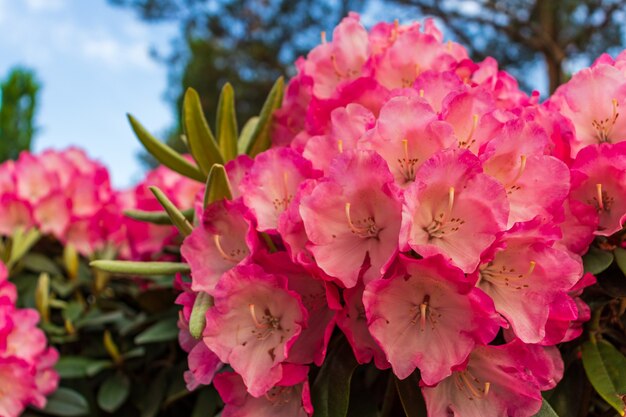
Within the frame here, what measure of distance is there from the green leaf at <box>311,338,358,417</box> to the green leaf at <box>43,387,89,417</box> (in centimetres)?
55

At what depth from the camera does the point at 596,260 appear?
30.2 inches

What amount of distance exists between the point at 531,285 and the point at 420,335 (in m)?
0.13

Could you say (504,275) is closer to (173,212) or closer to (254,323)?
(254,323)

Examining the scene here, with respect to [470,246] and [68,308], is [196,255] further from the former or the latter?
[68,308]

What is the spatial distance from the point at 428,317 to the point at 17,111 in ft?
10.1

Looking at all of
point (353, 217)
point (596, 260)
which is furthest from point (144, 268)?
point (596, 260)

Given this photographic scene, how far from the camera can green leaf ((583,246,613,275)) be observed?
753mm

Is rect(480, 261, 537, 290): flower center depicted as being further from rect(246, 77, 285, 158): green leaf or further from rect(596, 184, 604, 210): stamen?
rect(246, 77, 285, 158): green leaf

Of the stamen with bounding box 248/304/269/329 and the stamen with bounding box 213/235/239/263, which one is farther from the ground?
the stamen with bounding box 213/235/239/263

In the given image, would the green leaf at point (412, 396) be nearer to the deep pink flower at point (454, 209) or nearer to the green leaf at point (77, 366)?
the deep pink flower at point (454, 209)

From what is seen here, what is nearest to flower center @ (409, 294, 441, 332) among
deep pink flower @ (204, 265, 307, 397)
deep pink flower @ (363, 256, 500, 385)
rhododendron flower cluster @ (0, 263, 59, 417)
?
deep pink flower @ (363, 256, 500, 385)

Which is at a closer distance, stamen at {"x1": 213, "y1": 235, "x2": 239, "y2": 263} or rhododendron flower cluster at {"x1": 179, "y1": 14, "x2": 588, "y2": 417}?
rhododendron flower cluster at {"x1": 179, "y1": 14, "x2": 588, "y2": 417}

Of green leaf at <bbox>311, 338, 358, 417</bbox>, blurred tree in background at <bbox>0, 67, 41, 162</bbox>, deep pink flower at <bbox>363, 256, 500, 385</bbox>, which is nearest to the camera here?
deep pink flower at <bbox>363, 256, 500, 385</bbox>

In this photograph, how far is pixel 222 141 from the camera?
1.03 metres
